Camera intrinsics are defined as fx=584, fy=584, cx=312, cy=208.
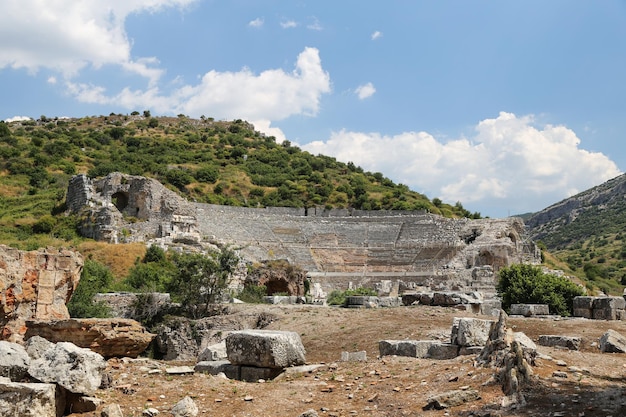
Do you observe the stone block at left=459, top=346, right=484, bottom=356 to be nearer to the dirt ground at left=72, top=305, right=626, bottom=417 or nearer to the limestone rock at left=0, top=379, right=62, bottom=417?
the dirt ground at left=72, top=305, right=626, bottom=417

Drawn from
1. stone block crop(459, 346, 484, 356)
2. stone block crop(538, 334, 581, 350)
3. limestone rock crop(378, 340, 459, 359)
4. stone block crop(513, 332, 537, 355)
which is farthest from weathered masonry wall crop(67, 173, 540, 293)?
stone block crop(513, 332, 537, 355)

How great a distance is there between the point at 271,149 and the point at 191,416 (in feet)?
255

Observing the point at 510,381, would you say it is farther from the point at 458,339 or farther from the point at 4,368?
the point at 4,368

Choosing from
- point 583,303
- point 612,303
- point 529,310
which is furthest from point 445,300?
point 612,303

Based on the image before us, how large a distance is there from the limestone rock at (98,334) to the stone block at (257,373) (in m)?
3.97

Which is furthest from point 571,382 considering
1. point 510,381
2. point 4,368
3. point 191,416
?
point 4,368

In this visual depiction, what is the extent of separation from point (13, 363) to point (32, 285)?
5498 mm

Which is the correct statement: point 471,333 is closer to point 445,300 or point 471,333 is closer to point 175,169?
point 445,300

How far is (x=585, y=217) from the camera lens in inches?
3659

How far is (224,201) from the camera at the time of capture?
57.6m

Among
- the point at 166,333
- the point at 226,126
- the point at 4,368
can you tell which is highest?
the point at 226,126

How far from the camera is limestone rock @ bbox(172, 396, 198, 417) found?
6.84 meters

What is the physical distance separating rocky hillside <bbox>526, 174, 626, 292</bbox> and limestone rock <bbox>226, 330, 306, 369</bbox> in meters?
42.7

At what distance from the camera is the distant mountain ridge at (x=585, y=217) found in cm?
8356
